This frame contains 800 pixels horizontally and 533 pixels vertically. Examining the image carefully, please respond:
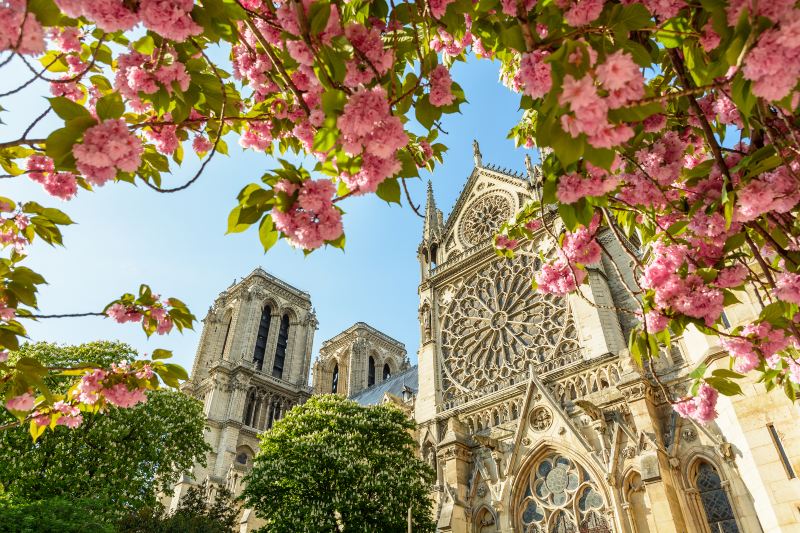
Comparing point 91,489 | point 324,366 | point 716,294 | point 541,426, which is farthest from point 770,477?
point 324,366

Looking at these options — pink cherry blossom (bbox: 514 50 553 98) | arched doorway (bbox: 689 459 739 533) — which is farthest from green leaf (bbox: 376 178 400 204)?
arched doorway (bbox: 689 459 739 533)

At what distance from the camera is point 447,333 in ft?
77.2

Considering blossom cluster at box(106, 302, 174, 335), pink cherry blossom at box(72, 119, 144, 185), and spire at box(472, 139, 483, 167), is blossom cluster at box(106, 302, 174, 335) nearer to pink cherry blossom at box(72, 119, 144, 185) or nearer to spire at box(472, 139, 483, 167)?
pink cherry blossom at box(72, 119, 144, 185)

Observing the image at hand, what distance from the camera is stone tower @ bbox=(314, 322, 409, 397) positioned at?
52656 millimetres

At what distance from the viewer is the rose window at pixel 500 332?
64.6ft

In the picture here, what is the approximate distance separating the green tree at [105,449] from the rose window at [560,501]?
1426 cm

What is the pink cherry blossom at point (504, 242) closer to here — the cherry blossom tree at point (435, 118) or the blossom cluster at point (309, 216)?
the cherry blossom tree at point (435, 118)

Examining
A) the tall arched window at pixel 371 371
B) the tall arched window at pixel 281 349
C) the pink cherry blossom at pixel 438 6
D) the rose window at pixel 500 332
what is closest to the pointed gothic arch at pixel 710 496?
the rose window at pixel 500 332

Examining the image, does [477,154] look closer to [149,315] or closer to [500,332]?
[500,332]

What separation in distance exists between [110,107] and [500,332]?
19.7m

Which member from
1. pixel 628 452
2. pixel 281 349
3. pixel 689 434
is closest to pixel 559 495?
pixel 628 452

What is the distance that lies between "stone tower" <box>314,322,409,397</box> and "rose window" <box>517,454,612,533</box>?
115ft

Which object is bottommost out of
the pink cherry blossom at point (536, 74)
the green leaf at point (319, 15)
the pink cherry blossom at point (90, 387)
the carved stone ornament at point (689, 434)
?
the pink cherry blossom at point (90, 387)

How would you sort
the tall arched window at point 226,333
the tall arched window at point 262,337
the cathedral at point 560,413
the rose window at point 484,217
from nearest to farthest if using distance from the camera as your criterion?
the cathedral at point 560,413 → the rose window at point 484,217 → the tall arched window at point 262,337 → the tall arched window at point 226,333
